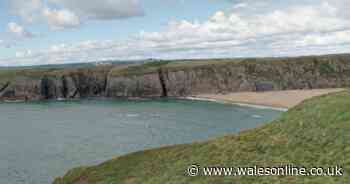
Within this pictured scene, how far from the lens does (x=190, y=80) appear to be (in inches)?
5920

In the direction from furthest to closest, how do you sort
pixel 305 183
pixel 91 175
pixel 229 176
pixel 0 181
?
pixel 0 181
pixel 91 175
pixel 229 176
pixel 305 183

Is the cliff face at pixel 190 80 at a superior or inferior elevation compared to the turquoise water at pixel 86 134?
superior

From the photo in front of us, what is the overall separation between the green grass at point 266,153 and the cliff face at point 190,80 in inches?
4614

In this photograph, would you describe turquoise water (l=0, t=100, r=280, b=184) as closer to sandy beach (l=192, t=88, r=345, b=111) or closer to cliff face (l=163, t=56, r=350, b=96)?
sandy beach (l=192, t=88, r=345, b=111)

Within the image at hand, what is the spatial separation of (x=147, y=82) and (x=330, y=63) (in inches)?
2846

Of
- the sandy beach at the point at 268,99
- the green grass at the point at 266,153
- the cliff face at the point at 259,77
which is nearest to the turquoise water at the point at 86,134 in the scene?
the sandy beach at the point at 268,99

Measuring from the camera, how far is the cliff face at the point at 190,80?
147 m

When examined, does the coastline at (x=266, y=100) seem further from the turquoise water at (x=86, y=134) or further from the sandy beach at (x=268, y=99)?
the turquoise water at (x=86, y=134)

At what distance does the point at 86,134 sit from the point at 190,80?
88.9 m

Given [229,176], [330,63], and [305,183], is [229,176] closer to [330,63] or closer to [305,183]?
[305,183]

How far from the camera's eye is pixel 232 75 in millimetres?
148875

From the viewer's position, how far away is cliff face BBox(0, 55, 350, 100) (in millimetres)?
147125

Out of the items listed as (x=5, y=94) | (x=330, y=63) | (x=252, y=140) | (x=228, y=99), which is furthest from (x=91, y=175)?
(x=330, y=63)

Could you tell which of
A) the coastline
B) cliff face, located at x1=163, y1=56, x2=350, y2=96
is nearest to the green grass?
the coastline
